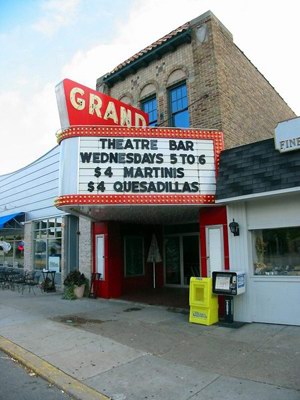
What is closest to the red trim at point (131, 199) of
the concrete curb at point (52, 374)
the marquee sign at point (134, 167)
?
the marquee sign at point (134, 167)

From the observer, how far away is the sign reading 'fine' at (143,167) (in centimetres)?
927

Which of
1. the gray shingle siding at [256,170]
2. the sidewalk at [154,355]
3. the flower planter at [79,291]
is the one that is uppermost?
the gray shingle siding at [256,170]

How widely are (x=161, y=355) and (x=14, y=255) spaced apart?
54.7 feet

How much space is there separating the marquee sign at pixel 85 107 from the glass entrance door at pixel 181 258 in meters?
Answer: 5.96

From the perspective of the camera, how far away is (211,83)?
11.3 metres

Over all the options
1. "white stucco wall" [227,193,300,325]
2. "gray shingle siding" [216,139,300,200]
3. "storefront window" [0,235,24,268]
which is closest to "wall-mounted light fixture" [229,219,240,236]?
"white stucco wall" [227,193,300,325]

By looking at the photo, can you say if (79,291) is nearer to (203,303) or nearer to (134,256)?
(134,256)

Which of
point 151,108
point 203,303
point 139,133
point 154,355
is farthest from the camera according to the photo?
point 151,108

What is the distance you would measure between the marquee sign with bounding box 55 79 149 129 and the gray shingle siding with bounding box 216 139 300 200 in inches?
139

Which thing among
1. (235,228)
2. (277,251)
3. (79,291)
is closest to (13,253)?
(79,291)

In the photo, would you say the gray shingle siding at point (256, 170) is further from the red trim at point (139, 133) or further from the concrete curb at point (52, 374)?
the concrete curb at point (52, 374)

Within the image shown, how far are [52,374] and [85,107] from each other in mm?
6847

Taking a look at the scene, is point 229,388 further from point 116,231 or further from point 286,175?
point 116,231

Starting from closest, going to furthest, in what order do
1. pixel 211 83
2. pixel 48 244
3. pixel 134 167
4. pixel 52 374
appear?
1. pixel 52 374
2. pixel 134 167
3. pixel 211 83
4. pixel 48 244
